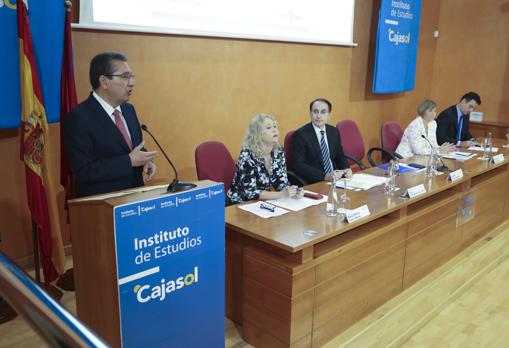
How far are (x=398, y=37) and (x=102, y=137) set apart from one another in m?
4.53

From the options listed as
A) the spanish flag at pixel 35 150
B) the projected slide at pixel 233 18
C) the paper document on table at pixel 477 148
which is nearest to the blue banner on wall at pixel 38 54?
the spanish flag at pixel 35 150

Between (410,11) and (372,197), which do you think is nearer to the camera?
(372,197)

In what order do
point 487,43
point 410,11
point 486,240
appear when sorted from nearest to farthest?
point 486,240 → point 410,11 → point 487,43

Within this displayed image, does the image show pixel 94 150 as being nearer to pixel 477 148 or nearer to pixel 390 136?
pixel 390 136

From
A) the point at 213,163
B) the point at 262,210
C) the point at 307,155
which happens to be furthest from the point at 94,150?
the point at 307,155

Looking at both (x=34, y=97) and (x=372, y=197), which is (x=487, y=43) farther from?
(x=34, y=97)

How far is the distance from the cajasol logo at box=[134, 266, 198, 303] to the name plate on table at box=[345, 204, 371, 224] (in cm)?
85

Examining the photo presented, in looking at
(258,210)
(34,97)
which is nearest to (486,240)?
(258,210)

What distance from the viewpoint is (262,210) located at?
7.84ft

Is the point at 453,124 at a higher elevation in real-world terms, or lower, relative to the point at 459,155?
higher

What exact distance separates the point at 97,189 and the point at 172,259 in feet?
2.27

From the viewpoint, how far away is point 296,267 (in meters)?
2.00

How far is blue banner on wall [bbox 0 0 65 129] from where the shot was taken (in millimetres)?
2523

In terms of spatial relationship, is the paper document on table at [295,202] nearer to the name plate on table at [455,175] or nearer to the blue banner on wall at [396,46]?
the name plate on table at [455,175]
